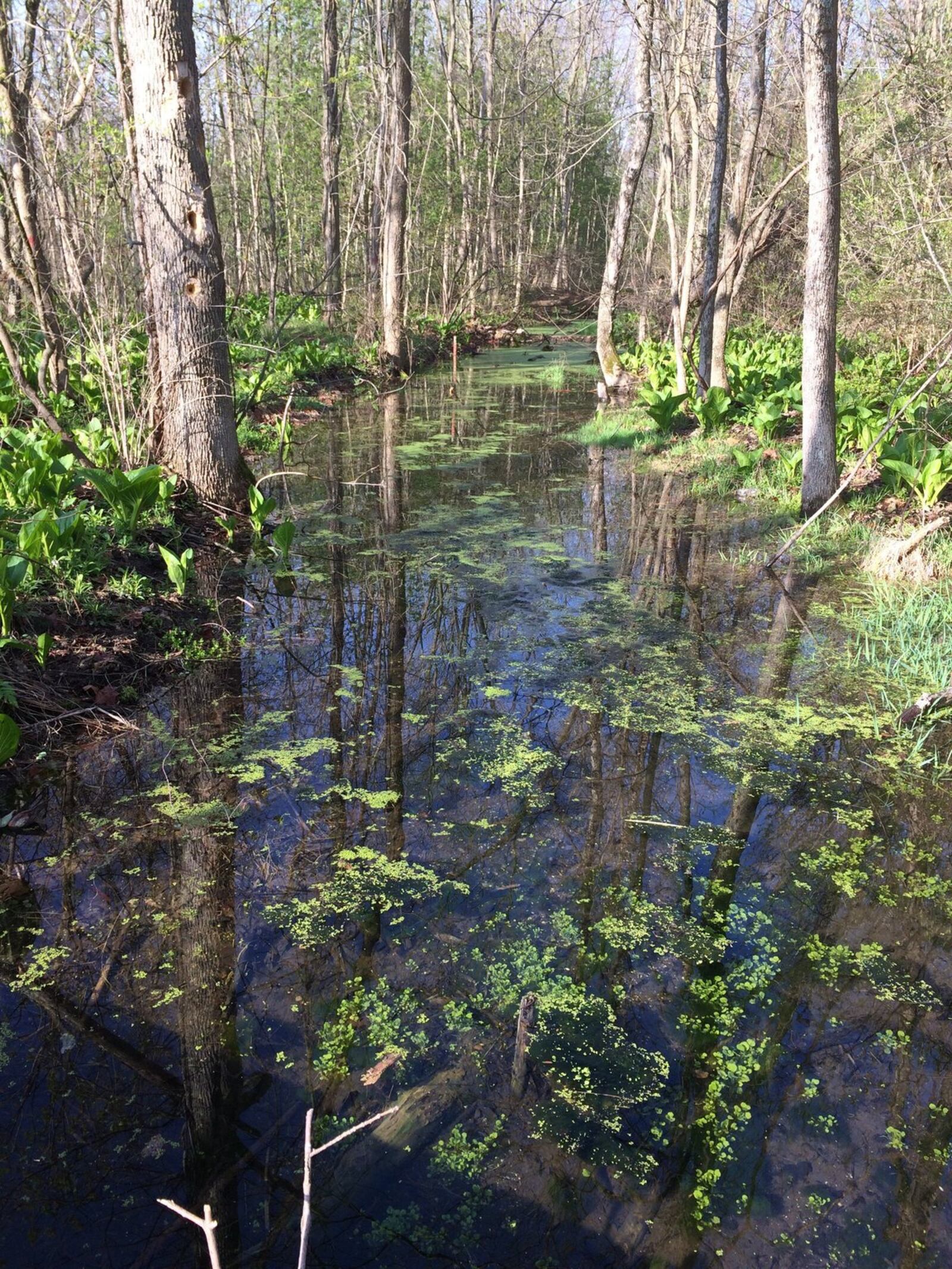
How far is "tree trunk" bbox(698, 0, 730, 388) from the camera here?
29.9ft

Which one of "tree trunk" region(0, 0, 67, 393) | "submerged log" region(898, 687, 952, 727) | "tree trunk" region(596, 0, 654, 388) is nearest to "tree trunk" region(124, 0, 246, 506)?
"tree trunk" region(0, 0, 67, 393)

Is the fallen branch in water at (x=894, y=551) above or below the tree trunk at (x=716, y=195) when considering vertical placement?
below

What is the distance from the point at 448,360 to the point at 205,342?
43.4 ft

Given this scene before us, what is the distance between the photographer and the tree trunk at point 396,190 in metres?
13.2

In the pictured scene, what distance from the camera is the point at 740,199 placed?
1170 cm

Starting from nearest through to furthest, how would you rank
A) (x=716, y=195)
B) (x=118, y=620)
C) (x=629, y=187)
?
(x=118, y=620), (x=716, y=195), (x=629, y=187)

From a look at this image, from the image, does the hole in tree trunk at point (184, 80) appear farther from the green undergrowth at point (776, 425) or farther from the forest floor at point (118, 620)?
the green undergrowth at point (776, 425)

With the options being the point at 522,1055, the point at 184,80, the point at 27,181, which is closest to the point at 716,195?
the point at 184,80

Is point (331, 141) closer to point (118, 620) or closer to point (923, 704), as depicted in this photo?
point (118, 620)

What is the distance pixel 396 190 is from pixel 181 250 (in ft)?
30.0

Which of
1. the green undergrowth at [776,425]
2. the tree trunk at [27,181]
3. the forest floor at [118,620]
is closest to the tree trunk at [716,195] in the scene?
the green undergrowth at [776,425]

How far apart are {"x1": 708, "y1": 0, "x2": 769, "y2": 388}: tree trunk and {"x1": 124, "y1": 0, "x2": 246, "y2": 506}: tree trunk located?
242 inches

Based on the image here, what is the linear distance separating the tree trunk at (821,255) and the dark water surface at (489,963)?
226cm

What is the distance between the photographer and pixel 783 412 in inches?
377
